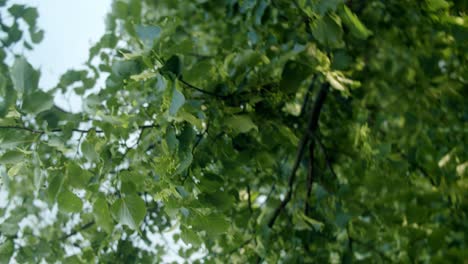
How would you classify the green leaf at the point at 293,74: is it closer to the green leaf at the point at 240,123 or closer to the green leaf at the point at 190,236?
the green leaf at the point at 240,123

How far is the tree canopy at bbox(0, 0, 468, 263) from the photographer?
60cm

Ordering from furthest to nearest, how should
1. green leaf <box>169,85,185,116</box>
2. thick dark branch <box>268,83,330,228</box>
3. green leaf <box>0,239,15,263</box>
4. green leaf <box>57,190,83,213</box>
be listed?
thick dark branch <box>268,83,330,228</box> → green leaf <box>0,239,15,263</box> → green leaf <box>57,190,83,213</box> → green leaf <box>169,85,185,116</box>

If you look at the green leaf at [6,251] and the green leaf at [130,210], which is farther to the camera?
the green leaf at [6,251]

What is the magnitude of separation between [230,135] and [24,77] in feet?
0.98

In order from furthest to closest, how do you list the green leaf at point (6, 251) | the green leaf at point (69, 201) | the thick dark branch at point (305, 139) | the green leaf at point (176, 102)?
the thick dark branch at point (305, 139) < the green leaf at point (6, 251) < the green leaf at point (69, 201) < the green leaf at point (176, 102)

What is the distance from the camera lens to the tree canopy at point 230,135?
23.8 inches

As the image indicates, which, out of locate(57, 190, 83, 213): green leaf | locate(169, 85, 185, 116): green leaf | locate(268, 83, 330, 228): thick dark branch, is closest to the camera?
locate(169, 85, 185, 116): green leaf

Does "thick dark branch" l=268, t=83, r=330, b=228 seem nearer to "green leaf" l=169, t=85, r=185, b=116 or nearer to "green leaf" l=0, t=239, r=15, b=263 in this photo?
"green leaf" l=0, t=239, r=15, b=263

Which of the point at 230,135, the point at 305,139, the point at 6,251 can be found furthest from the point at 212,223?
the point at 305,139

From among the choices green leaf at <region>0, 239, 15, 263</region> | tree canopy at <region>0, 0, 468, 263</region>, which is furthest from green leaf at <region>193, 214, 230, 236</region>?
green leaf at <region>0, 239, 15, 263</region>

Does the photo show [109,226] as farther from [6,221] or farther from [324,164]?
[324,164]

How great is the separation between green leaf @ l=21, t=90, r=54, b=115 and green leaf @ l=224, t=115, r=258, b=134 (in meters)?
0.22

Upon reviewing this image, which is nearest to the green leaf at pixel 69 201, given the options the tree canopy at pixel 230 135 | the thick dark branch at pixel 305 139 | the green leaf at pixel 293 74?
the tree canopy at pixel 230 135

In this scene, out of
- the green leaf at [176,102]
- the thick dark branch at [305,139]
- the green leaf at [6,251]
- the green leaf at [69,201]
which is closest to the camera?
the green leaf at [176,102]
